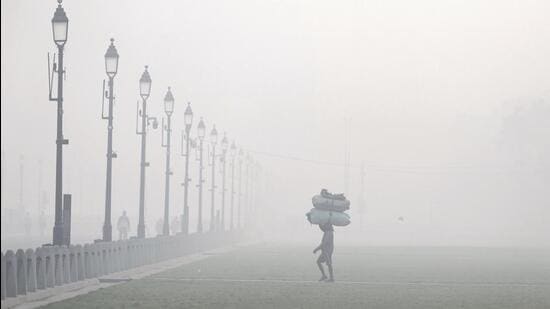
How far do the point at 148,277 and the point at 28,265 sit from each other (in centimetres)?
1034

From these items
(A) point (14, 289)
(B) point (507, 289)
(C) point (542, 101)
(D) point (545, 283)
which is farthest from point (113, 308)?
(C) point (542, 101)

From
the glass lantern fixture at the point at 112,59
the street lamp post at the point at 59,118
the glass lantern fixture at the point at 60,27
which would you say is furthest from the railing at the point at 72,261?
the glass lantern fixture at the point at 112,59

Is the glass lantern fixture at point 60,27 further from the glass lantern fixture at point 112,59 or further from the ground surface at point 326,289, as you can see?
the glass lantern fixture at point 112,59

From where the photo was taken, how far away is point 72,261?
33.3 meters

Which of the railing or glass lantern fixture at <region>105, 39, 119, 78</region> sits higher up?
glass lantern fixture at <region>105, 39, 119, 78</region>

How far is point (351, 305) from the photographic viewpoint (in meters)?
26.7

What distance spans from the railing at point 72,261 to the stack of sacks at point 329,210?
6.15 m

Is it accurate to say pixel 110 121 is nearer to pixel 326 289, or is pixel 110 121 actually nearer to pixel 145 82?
pixel 145 82

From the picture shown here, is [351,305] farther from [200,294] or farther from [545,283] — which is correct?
[545,283]

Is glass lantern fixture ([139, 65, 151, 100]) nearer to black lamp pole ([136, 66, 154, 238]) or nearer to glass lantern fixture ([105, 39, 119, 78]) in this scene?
black lamp pole ([136, 66, 154, 238])

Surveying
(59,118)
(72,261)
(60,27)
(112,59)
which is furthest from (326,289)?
(112,59)

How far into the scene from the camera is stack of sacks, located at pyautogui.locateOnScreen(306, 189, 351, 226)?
36875 mm

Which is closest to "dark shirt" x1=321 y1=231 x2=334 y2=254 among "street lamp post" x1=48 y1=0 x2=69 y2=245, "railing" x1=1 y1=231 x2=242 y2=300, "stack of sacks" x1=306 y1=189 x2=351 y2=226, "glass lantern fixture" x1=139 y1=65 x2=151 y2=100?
"stack of sacks" x1=306 y1=189 x2=351 y2=226

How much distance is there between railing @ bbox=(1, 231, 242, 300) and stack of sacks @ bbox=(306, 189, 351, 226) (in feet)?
20.2
